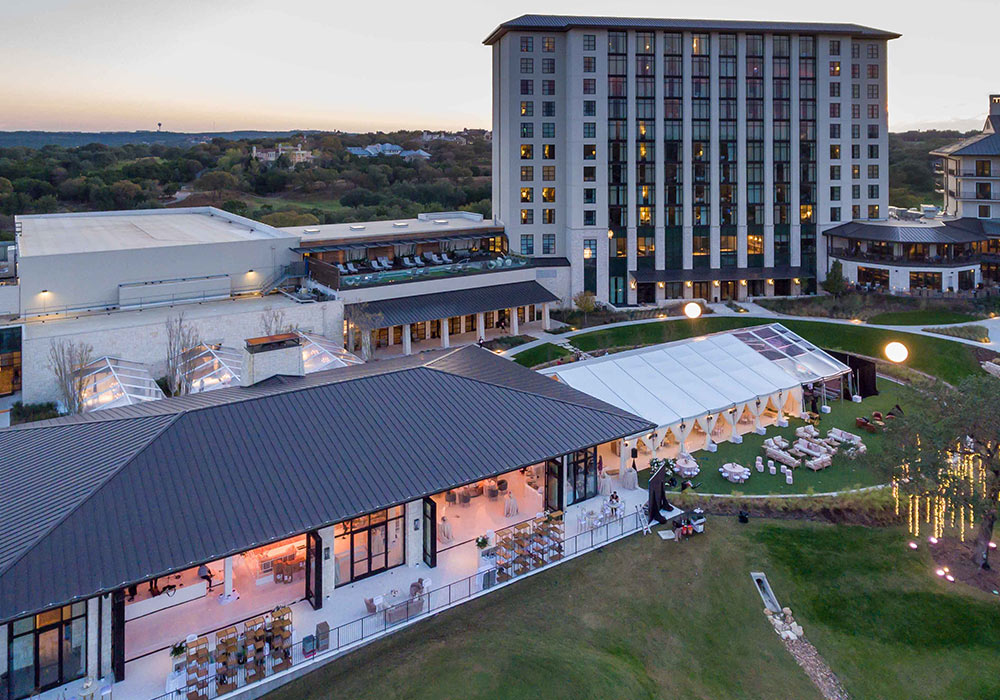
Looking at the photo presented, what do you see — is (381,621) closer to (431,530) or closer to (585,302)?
(431,530)

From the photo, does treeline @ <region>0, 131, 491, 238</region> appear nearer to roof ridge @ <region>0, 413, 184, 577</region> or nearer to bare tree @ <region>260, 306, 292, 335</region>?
bare tree @ <region>260, 306, 292, 335</region>

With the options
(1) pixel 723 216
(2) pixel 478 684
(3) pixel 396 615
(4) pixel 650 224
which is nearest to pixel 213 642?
(3) pixel 396 615

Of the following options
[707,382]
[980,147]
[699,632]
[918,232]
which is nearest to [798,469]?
[707,382]

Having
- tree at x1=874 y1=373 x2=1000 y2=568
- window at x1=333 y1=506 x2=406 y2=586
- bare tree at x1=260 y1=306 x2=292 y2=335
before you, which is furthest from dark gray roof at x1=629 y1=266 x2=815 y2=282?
window at x1=333 y1=506 x2=406 y2=586

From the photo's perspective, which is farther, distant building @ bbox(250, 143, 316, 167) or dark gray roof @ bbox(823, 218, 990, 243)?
distant building @ bbox(250, 143, 316, 167)

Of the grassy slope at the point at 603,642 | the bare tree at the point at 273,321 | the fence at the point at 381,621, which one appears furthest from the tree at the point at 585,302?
the fence at the point at 381,621
